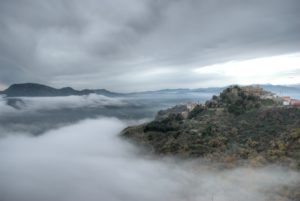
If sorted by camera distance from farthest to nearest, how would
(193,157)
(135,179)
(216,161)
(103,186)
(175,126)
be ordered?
(175,126), (103,186), (135,179), (193,157), (216,161)

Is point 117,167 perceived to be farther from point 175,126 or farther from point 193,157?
point 193,157

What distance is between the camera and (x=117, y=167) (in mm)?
170625

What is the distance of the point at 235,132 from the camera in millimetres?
136875

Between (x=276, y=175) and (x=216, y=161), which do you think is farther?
(x=216, y=161)

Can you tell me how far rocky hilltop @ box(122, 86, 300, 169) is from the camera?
110m

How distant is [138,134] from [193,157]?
67.0 meters

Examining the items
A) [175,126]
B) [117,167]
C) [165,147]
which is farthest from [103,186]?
[175,126]

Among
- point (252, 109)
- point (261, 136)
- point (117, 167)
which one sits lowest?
point (117, 167)

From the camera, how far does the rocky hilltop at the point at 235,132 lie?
362 ft

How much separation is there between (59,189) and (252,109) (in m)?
125

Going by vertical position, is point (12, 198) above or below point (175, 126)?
below

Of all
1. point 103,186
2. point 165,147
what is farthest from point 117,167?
point 165,147

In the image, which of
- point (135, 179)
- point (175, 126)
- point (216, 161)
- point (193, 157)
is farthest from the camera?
point (175, 126)

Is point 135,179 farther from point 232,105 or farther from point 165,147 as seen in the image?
point 232,105
